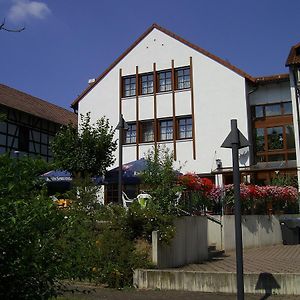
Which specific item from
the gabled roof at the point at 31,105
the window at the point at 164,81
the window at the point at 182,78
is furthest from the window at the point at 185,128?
the gabled roof at the point at 31,105

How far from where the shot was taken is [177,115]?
28.5m

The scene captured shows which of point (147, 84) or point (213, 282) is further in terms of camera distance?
point (147, 84)

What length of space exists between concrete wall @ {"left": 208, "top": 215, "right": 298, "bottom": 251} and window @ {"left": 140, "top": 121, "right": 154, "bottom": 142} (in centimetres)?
1169

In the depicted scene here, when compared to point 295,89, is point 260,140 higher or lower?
lower

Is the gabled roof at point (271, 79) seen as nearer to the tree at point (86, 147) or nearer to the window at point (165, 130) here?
the window at point (165, 130)

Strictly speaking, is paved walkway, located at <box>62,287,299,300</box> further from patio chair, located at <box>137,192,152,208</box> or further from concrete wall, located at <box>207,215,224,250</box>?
concrete wall, located at <box>207,215,224,250</box>

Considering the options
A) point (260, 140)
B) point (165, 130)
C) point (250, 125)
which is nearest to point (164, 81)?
point (165, 130)

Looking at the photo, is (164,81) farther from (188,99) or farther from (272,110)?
(272,110)

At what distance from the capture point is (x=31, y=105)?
3666 centimetres

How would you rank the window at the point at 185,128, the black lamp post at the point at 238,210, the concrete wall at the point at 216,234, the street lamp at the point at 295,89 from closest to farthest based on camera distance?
1. the black lamp post at the point at 238,210
2. the concrete wall at the point at 216,234
3. the street lamp at the point at 295,89
4. the window at the point at 185,128

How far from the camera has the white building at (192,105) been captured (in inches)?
1062

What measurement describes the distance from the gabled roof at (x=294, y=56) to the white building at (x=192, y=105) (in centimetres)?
85

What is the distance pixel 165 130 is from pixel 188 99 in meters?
2.30

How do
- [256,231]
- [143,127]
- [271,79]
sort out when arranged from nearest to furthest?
1. [256,231]
2. [271,79]
3. [143,127]
